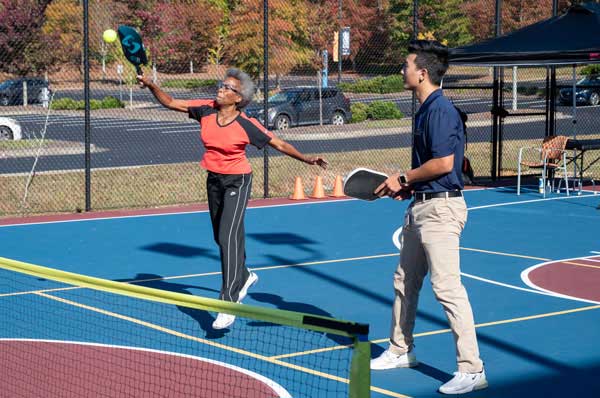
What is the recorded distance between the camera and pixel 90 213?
53.6 feet

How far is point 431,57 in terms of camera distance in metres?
7.02

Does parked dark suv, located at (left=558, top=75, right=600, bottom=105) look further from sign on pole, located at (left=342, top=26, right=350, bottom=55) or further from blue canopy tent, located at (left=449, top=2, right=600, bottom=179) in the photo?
blue canopy tent, located at (left=449, top=2, right=600, bottom=179)

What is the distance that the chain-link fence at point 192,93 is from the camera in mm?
17422

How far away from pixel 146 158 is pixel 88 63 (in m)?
9.69

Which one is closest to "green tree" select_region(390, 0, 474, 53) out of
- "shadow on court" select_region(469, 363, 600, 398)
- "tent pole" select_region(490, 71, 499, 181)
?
"tent pole" select_region(490, 71, 499, 181)

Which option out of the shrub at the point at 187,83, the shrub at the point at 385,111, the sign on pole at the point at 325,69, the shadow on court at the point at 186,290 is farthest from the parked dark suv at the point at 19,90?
the shrub at the point at 385,111

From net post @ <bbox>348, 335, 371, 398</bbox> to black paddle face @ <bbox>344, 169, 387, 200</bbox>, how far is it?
290 cm

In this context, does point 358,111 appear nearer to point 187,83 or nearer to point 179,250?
point 187,83

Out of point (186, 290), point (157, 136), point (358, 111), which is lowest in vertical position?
point (186, 290)

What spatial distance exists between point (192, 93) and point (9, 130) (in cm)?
998

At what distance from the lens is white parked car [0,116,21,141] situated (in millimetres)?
26750

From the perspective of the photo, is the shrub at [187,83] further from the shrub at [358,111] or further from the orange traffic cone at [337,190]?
the shrub at [358,111]

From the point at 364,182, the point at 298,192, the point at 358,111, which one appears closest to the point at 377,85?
the point at 358,111

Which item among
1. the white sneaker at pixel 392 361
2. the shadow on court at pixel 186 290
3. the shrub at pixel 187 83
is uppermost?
the shrub at pixel 187 83
